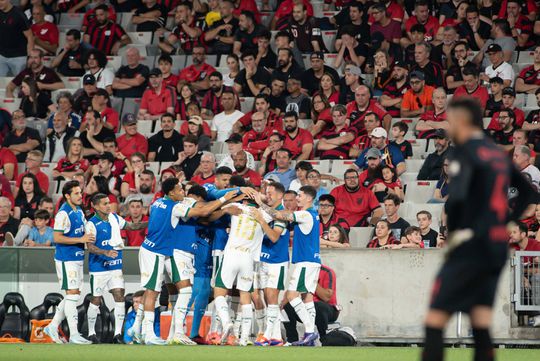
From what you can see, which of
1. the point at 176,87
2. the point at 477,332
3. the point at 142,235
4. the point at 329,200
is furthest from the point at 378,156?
the point at 477,332

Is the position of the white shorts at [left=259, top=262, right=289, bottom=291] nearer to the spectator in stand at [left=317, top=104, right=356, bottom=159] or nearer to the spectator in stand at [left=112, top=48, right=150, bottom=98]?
the spectator in stand at [left=317, top=104, right=356, bottom=159]

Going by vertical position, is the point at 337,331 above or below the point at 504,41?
below

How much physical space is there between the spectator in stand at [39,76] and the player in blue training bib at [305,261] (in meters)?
8.71

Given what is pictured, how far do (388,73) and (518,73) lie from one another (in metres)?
2.23

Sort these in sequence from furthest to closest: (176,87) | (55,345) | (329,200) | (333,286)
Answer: (176,87) → (329,200) → (333,286) → (55,345)

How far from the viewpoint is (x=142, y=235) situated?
16188 millimetres

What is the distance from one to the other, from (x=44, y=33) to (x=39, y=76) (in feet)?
4.77

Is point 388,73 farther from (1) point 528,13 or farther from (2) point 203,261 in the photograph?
(2) point 203,261

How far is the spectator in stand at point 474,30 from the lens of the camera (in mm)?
18422

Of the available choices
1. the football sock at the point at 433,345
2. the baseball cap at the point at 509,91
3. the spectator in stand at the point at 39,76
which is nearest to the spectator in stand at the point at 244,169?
the baseball cap at the point at 509,91

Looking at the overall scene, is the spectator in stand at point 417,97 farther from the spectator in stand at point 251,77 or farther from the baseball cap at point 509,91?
the spectator in stand at point 251,77

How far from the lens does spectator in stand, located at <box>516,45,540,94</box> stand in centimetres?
1750

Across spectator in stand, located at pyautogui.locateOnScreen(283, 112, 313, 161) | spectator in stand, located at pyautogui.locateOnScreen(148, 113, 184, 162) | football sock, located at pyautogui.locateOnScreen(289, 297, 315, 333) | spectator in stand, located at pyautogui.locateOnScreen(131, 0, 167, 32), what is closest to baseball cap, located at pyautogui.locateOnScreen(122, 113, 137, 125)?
spectator in stand, located at pyautogui.locateOnScreen(148, 113, 184, 162)

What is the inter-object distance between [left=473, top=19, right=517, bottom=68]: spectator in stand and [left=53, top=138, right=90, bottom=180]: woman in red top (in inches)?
279
